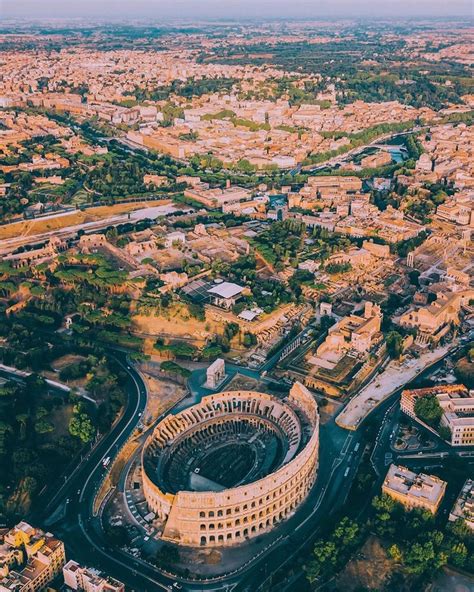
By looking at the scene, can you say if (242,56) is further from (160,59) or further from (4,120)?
(4,120)

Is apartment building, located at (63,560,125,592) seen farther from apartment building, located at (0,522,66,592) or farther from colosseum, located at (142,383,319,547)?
colosseum, located at (142,383,319,547)

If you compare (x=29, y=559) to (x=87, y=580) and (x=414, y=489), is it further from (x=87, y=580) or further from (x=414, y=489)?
(x=414, y=489)

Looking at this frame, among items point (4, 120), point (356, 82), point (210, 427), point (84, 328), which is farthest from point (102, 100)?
point (210, 427)

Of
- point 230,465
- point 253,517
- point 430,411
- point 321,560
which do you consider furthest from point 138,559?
point 430,411

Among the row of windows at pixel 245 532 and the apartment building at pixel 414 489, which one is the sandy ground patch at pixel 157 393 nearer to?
the row of windows at pixel 245 532

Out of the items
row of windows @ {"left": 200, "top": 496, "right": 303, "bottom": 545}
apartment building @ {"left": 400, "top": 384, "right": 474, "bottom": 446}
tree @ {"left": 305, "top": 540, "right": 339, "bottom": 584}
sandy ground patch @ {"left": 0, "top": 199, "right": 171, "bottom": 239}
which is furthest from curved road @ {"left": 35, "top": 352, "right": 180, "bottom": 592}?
sandy ground patch @ {"left": 0, "top": 199, "right": 171, "bottom": 239}

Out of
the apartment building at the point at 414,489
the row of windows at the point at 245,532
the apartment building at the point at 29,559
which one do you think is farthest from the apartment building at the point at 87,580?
the apartment building at the point at 414,489
